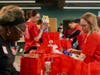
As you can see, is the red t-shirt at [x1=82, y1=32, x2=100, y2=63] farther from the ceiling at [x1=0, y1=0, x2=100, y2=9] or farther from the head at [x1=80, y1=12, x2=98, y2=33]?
the ceiling at [x1=0, y1=0, x2=100, y2=9]

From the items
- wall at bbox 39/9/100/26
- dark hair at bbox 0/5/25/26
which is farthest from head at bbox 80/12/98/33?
wall at bbox 39/9/100/26

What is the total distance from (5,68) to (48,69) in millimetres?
726

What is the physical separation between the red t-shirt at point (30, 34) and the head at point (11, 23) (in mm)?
2596

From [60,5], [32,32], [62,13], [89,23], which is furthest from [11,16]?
[62,13]

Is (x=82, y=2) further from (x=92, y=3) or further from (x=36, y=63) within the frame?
(x=36, y=63)

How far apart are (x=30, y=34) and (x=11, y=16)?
109 inches

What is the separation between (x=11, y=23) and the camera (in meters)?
1.95

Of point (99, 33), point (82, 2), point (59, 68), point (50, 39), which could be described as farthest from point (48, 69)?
point (82, 2)

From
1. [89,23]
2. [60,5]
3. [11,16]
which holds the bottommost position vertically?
[89,23]

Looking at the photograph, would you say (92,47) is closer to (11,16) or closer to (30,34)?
(11,16)

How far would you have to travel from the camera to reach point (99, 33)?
333cm

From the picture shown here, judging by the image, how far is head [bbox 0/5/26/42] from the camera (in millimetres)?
1934

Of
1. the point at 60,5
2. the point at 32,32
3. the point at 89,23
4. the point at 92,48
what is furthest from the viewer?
the point at 60,5

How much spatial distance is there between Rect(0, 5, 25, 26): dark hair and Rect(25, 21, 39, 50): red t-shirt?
8.52ft
